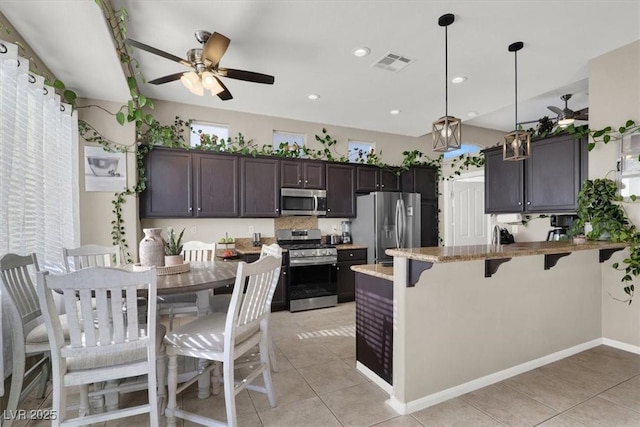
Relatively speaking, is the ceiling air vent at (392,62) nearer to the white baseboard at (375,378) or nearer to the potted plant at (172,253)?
the potted plant at (172,253)

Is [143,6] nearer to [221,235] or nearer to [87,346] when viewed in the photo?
[87,346]

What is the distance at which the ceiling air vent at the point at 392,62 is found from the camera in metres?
2.98

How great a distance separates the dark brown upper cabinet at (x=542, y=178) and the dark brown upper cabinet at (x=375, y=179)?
5.15 ft

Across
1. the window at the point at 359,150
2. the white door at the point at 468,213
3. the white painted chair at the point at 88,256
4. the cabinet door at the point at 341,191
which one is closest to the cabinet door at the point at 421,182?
the white door at the point at 468,213

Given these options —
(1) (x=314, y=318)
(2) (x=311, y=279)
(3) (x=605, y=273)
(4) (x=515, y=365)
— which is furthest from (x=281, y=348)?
(3) (x=605, y=273)

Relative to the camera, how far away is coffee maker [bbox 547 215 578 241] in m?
3.44

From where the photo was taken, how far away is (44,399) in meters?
2.13

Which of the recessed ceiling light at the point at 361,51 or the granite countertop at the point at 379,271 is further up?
the recessed ceiling light at the point at 361,51

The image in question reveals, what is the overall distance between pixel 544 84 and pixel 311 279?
149 inches

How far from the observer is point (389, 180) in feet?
17.3

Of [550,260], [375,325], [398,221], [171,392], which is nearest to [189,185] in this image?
[171,392]

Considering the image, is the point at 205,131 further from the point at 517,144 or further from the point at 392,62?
→ the point at 517,144

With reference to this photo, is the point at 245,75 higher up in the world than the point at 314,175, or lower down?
higher up

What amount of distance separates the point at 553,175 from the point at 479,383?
2.46 m
